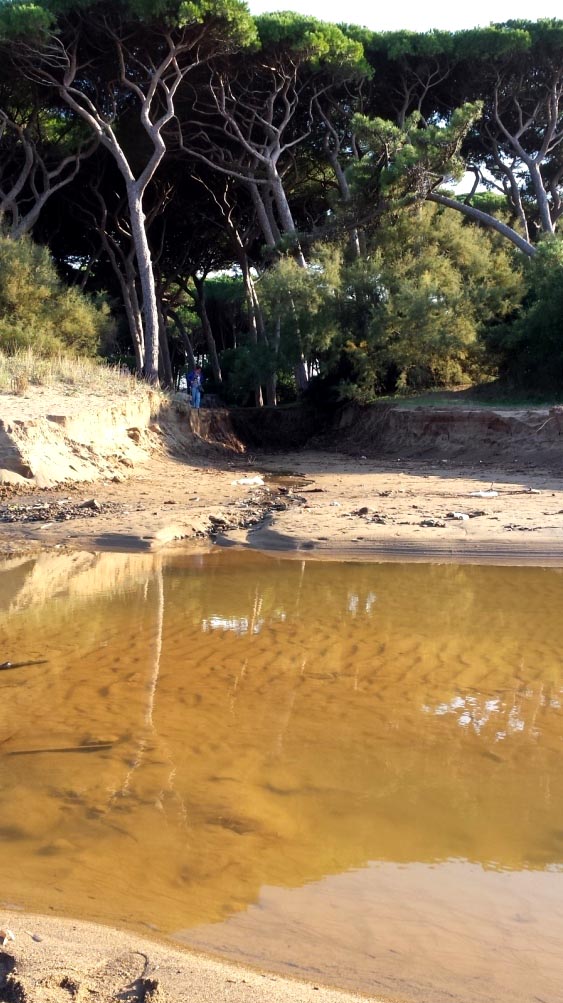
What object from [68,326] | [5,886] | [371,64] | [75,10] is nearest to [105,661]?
[5,886]

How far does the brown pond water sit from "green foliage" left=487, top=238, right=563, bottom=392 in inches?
567

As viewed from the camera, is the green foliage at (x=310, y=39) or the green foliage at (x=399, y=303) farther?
the green foliage at (x=310, y=39)

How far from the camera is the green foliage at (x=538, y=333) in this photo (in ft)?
67.0

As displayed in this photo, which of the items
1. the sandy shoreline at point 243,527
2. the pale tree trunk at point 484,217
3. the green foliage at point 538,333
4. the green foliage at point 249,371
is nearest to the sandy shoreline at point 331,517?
the sandy shoreline at point 243,527

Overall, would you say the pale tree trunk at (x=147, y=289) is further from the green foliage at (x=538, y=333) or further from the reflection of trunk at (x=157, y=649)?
the reflection of trunk at (x=157, y=649)

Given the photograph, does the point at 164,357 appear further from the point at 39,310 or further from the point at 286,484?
the point at 286,484

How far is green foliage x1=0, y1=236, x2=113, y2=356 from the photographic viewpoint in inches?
809

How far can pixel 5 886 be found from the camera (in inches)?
119

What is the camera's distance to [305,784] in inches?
159

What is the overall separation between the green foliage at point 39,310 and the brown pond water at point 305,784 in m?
14.3

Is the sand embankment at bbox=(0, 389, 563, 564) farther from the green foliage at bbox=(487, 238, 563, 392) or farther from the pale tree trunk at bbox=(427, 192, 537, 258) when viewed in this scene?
the pale tree trunk at bbox=(427, 192, 537, 258)

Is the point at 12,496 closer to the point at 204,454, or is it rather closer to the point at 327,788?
the point at 204,454

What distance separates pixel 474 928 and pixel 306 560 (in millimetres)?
6991

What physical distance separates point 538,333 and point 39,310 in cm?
1267
